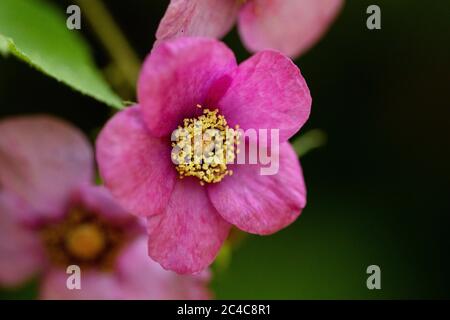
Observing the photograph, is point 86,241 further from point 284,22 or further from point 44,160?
point 284,22

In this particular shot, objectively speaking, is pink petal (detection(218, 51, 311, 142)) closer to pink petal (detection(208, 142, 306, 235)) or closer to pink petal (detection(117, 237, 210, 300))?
pink petal (detection(208, 142, 306, 235))

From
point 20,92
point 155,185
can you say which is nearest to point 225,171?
point 155,185

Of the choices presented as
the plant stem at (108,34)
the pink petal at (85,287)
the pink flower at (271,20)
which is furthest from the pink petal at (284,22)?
the pink petal at (85,287)

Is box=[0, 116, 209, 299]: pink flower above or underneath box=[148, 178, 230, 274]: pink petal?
above

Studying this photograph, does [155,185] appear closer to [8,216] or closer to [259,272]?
[8,216]

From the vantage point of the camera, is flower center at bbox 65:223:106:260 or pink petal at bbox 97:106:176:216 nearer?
pink petal at bbox 97:106:176:216

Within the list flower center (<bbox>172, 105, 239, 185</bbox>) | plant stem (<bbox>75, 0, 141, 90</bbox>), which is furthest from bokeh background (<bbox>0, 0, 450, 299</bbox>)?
flower center (<bbox>172, 105, 239, 185</bbox>)
